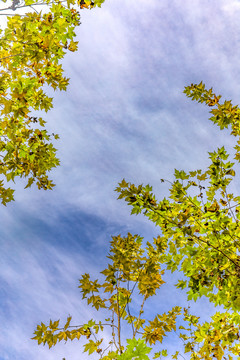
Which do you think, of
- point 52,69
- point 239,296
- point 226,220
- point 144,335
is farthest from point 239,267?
point 52,69

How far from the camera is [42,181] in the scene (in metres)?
4.76

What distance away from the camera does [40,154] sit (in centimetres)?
409

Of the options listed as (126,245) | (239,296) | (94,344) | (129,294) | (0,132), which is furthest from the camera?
(0,132)

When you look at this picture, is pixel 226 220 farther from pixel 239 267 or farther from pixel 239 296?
pixel 239 296

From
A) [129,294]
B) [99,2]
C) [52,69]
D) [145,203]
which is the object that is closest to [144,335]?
[129,294]

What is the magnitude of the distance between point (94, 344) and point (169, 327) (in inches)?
41.9

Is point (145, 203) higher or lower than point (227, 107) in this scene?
lower

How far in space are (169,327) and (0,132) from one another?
15.3 feet

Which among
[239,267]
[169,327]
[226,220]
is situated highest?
[226,220]

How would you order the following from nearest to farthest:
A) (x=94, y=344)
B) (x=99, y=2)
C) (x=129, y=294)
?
(x=94, y=344) < (x=129, y=294) < (x=99, y=2)

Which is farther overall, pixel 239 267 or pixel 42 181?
pixel 42 181

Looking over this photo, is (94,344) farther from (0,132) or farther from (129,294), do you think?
(0,132)

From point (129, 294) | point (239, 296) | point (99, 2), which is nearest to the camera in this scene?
point (239, 296)

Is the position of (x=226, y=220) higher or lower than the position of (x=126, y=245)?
higher
